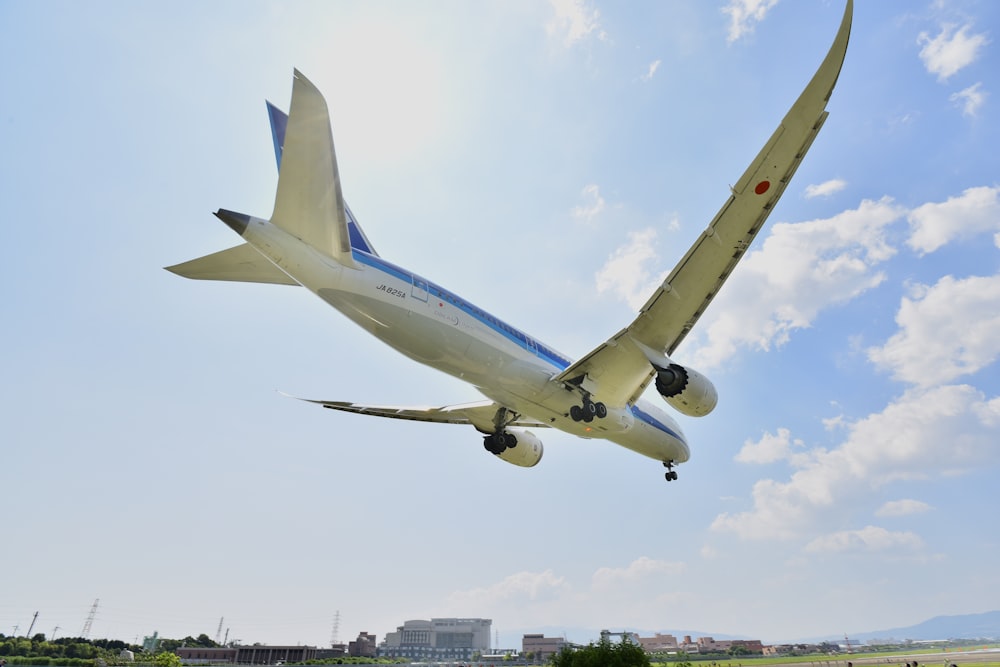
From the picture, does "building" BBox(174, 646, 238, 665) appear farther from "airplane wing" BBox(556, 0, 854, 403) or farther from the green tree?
"airplane wing" BBox(556, 0, 854, 403)

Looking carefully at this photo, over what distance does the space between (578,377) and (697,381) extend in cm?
296

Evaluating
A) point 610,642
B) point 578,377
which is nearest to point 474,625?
point 610,642

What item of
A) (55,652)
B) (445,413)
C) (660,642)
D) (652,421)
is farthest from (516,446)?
(660,642)

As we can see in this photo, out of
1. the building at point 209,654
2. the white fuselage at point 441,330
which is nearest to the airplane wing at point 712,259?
the white fuselage at point 441,330

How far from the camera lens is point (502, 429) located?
17750 millimetres

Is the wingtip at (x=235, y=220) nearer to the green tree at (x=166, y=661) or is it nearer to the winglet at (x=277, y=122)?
the winglet at (x=277, y=122)

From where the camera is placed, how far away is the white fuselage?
1087 centimetres

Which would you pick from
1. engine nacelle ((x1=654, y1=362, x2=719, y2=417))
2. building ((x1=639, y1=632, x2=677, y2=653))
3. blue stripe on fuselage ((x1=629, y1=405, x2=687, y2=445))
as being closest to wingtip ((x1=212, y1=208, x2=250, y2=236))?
engine nacelle ((x1=654, y1=362, x2=719, y2=417))

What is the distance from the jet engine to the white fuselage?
2.02m

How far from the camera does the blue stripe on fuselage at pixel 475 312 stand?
1191 cm

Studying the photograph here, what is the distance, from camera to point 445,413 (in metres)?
18.7

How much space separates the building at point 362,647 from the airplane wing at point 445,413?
56.7 m

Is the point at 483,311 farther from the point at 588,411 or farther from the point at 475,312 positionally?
the point at 588,411

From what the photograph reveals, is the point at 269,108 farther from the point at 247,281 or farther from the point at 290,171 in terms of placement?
the point at 247,281
